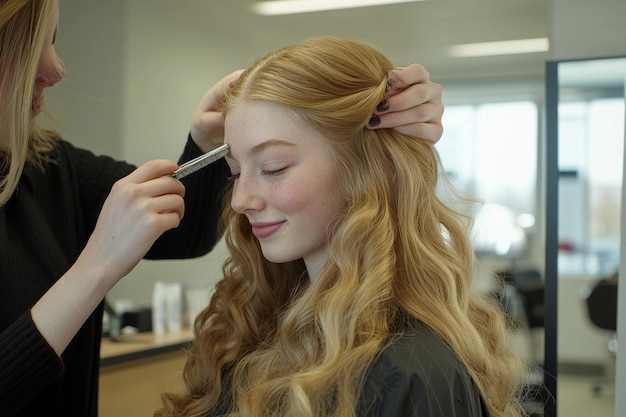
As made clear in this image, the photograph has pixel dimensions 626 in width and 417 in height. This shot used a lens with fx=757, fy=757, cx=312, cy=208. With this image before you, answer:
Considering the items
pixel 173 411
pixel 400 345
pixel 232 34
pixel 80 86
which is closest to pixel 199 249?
pixel 173 411

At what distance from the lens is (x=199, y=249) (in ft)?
5.11

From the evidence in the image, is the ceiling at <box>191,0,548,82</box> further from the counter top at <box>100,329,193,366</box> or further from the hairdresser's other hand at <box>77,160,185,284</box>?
the hairdresser's other hand at <box>77,160,185,284</box>

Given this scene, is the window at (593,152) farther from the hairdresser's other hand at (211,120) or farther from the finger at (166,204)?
the finger at (166,204)

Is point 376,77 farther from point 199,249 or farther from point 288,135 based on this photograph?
point 199,249

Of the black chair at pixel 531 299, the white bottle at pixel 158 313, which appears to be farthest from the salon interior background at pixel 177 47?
the black chair at pixel 531 299

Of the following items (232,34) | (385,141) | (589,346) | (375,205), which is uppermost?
(232,34)

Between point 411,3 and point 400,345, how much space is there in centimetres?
350

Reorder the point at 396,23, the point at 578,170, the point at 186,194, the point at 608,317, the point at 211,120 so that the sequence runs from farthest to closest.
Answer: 1. the point at 396,23
2. the point at 578,170
3. the point at 608,317
4. the point at 186,194
5. the point at 211,120

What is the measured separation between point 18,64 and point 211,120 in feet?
1.14

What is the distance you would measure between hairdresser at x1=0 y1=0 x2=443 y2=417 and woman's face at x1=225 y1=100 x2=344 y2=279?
0.11m

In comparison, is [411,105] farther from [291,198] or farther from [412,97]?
[291,198]

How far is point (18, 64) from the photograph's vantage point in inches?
47.7

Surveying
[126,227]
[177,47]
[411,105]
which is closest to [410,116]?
[411,105]

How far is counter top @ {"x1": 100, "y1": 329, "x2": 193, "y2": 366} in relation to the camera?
2723 millimetres
